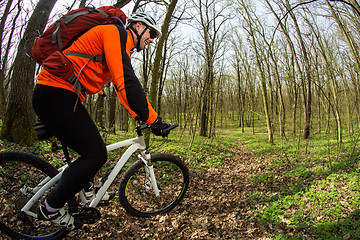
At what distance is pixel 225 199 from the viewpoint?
12.4 feet

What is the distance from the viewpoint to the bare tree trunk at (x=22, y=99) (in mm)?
4324

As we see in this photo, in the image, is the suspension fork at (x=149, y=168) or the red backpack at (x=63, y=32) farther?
the suspension fork at (x=149, y=168)

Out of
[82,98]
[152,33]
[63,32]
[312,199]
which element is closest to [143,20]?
[152,33]

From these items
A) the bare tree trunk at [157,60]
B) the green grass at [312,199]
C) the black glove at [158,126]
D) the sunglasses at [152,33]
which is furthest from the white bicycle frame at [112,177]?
the bare tree trunk at [157,60]

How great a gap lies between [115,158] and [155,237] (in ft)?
9.83

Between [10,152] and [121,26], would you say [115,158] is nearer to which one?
[10,152]

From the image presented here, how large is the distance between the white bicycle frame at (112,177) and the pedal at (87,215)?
3.0 inches

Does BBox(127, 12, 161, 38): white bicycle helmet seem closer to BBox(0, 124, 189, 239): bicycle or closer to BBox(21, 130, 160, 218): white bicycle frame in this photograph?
BBox(0, 124, 189, 239): bicycle

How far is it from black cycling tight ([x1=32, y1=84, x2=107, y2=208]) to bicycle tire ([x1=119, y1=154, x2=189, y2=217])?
0.82 meters

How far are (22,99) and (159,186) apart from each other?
3921 millimetres

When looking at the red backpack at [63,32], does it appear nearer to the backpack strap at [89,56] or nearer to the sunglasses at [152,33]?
the backpack strap at [89,56]

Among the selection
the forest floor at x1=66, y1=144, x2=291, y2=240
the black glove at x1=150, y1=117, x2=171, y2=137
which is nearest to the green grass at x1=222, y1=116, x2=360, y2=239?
the forest floor at x1=66, y1=144, x2=291, y2=240

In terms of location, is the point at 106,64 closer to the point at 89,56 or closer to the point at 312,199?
the point at 89,56

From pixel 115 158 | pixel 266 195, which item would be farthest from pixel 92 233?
pixel 266 195
